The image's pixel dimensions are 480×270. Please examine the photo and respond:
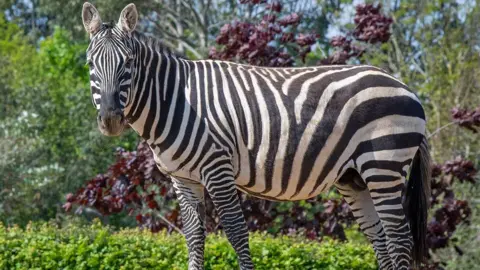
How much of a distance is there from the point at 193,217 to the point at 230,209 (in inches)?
18.0

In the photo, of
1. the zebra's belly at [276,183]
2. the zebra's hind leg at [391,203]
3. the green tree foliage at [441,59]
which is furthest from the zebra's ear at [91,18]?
the green tree foliage at [441,59]

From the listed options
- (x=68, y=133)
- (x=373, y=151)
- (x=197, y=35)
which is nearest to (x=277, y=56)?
(x=373, y=151)

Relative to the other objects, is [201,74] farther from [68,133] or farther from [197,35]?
[197,35]

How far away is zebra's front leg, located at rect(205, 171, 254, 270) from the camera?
5.84m

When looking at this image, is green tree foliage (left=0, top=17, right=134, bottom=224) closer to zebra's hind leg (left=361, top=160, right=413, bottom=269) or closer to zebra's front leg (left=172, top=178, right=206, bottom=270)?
zebra's front leg (left=172, top=178, right=206, bottom=270)

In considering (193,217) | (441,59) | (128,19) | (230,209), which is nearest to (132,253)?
(193,217)

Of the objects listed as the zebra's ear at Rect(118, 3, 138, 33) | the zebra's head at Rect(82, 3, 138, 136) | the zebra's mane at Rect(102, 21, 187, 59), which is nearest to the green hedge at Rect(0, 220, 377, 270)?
the zebra's mane at Rect(102, 21, 187, 59)

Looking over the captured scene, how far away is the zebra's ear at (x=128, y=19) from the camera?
19.3 feet

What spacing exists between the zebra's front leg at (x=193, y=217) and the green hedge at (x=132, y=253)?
61.4 inches

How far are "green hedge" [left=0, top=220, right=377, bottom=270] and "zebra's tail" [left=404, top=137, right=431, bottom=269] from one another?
1787 millimetres

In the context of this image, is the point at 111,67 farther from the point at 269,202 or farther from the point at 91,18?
the point at 269,202

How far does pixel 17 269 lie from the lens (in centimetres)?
783

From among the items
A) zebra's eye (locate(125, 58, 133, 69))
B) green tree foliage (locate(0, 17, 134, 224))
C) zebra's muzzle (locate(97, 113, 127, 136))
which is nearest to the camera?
zebra's muzzle (locate(97, 113, 127, 136))

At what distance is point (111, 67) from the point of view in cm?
560
